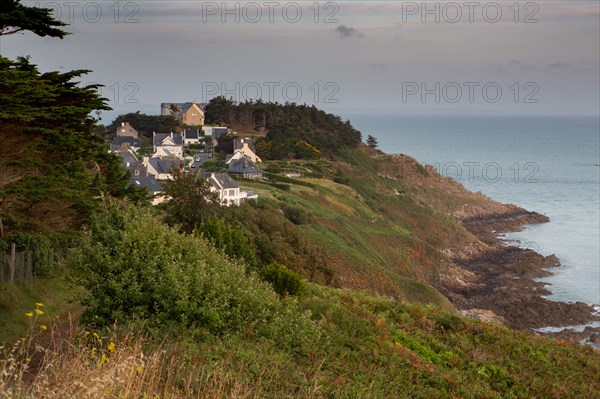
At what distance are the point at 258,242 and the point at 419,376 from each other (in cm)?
2236

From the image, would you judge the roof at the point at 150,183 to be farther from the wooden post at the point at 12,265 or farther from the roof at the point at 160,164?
the wooden post at the point at 12,265

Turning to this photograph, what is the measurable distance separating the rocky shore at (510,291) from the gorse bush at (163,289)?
33.9m

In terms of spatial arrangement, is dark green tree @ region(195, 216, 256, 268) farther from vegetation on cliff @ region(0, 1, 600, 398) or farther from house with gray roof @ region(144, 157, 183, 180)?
house with gray roof @ region(144, 157, 183, 180)

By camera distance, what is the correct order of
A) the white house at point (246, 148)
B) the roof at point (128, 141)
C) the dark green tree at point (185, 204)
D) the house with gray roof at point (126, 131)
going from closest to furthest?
the dark green tree at point (185, 204) < the white house at point (246, 148) < the roof at point (128, 141) < the house with gray roof at point (126, 131)

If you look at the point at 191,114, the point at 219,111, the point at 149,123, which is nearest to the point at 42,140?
the point at 149,123

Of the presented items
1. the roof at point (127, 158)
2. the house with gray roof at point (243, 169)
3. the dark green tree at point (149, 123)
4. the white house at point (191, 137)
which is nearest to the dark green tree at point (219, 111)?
the dark green tree at point (149, 123)

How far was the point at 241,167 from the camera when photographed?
76750 millimetres

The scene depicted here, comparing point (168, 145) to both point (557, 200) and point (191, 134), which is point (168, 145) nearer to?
point (191, 134)

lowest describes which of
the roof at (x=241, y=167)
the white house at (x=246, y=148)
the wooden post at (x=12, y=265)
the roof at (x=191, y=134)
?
the wooden post at (x=12, y=265)

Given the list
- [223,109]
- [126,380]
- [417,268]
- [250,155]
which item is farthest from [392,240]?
[126,380]

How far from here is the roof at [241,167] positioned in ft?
250

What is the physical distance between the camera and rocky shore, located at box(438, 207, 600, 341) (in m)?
50.1

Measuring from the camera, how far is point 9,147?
21.2 meters

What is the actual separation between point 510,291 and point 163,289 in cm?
4577
